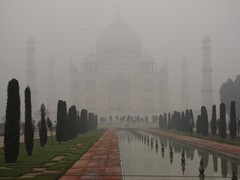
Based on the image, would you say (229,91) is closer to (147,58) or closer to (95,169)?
(147,58)

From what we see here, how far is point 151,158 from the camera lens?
10789 millimetres

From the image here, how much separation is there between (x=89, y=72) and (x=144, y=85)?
21.6ft

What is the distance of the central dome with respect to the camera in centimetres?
5522

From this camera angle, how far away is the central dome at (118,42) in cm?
5522

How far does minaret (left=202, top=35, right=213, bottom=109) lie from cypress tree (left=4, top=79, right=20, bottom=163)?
131 feet

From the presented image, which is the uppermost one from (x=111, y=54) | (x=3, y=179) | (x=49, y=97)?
(x=111, y=54)

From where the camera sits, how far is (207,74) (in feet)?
161

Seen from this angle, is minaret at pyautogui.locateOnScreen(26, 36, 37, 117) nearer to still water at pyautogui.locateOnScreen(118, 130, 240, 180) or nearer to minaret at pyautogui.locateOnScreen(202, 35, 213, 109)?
minaret at pyautogui.locateOnScreen(202, 35, 213, 109)

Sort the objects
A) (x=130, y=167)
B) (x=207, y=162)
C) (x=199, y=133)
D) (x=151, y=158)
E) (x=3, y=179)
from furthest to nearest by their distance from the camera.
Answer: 1. (x=199, y=133)
2. (x=151, y=158)
3. (x=207, y=162)
4. (x=130, y=167)
5. (x=3, y=179)

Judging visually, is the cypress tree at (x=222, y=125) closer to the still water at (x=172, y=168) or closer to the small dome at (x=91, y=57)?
the still water at (x=172, y=168)

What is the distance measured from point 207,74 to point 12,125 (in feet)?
133

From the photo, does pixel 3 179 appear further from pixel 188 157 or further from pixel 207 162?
pixel 188 157

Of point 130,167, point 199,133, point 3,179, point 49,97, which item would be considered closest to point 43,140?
point 130,167

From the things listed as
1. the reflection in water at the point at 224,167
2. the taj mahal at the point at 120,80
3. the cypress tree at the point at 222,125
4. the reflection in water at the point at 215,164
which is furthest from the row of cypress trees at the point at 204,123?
the taj mahal at the point at 120,80
